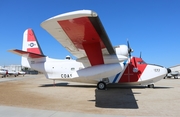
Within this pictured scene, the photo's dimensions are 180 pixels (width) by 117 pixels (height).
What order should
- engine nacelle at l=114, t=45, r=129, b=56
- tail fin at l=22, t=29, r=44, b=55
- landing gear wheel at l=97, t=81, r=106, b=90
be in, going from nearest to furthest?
engine nacelle at l=114, t=45, r=129, b=56 → landing gear wheel at l=97, t=81, r=106, b=90 → tail fin at l=22, t=29, r=44, b=55

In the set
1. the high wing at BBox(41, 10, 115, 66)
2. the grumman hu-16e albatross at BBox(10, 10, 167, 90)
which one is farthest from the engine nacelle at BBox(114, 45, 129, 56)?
the high wing at BBox(41, 10, 115, 66)

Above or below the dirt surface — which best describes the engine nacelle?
above

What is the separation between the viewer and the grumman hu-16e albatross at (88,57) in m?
6.77

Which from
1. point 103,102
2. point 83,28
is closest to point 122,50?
point 103,102

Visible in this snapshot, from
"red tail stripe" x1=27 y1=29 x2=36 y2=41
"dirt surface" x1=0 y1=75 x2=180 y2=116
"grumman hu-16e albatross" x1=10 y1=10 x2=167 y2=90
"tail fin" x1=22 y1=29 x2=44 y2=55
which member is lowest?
"dirt surface" x1=0 y1=75 x2=180 y2=116

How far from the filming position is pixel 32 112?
20.5 ft

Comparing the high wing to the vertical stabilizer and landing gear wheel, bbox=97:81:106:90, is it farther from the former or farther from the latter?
the vertical stabilizer

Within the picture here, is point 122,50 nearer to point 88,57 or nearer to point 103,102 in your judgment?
point 88,57

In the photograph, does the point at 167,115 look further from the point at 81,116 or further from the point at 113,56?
the point at 113,56

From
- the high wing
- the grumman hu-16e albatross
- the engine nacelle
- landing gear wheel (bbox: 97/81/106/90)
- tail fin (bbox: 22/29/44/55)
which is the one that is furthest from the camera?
tail fin (bbox: 22/29/44/55)

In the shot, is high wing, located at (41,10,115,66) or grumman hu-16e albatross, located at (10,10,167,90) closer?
high wing, located at (41,10,115,66)

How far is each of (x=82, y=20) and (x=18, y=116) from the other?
157 inches

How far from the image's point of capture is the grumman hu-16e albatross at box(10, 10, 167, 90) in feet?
22.2

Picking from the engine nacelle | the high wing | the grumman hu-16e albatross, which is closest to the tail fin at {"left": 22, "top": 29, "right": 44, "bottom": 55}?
the grumman hu-16e albatross
